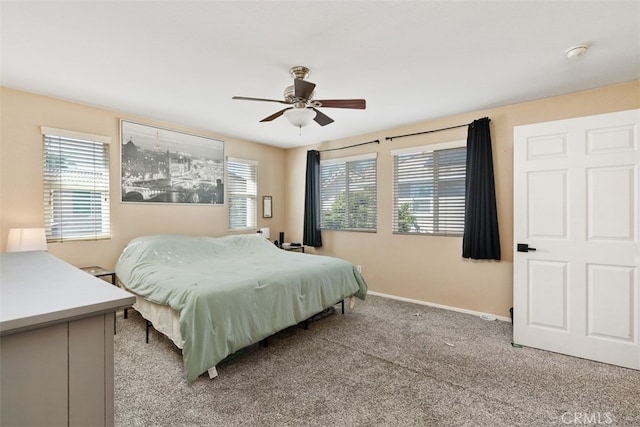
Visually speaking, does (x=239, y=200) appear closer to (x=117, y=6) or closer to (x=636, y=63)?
(x=117, y=6)

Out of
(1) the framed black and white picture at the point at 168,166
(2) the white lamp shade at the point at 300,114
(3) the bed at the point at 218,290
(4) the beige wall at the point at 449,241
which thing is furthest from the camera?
(1) the framed black and white picture at the point at 168,166

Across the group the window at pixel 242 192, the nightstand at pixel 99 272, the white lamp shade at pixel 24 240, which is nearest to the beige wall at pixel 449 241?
the window at pixel 242 192

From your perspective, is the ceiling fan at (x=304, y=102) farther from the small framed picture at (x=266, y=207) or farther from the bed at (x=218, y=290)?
the small framed picture at (x=266, y=207)

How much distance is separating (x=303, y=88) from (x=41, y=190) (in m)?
3.05

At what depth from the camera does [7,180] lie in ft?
9.71

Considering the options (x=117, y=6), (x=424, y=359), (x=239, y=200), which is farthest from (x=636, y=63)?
(x=239, y=200)

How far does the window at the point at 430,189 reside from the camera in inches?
152

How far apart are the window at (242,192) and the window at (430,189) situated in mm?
2454

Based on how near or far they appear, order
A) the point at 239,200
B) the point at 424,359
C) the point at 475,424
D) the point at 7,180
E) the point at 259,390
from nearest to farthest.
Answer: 1. the point at 475,424
2. the point at 259,390
3. the point at 424,359
4. the point at 7,180
5. the point at 239,200

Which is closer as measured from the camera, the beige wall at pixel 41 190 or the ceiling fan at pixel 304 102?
the ceiling fan at pixel 304 102

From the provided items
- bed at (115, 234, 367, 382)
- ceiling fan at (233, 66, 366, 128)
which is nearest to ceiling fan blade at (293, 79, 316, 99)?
ceiling fan at (233, 66, 366, 128)

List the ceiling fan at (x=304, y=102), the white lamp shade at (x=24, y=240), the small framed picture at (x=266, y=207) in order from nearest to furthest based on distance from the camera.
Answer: the ceiling fan at (x=304, y=102) < the white lamp shade at (x=24, y=240) < the small framed picture at (x=266, y=207)

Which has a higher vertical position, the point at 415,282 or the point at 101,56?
the point at 101,56

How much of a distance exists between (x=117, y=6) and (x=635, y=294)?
4358mm
